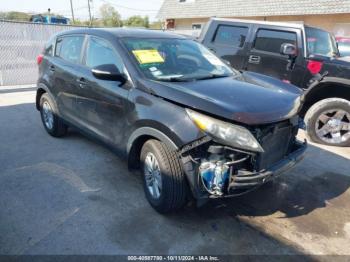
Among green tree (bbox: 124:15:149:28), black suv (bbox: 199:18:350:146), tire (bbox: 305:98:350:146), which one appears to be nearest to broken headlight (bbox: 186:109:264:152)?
black suv (bbox: 199:18:350:146)

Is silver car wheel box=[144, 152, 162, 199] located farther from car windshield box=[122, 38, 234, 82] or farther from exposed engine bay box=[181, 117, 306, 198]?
car windshield box=[122, 38, 234, 82]

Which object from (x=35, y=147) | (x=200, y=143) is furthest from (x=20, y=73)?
(x=200, y=143)

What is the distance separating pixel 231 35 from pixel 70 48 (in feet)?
11.1

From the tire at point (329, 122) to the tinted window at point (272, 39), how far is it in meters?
1.29

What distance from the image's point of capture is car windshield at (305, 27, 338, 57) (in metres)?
5.39

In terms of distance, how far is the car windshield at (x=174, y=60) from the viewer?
10.1 feet

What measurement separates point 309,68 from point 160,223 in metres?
3.95

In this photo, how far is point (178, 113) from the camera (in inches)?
100

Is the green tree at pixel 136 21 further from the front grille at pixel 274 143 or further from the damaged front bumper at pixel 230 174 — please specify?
the damaged front bumper at pixel 230 174

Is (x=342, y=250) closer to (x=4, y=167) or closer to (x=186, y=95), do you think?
(x=186, y=95)

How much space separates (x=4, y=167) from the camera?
12.5 ft

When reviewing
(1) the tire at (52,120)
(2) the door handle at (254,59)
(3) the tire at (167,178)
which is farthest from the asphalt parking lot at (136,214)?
(2) the door handle at (254,59)

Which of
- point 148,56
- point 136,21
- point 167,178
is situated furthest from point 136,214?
point 136,21

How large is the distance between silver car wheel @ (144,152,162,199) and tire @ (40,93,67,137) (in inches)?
89.0
